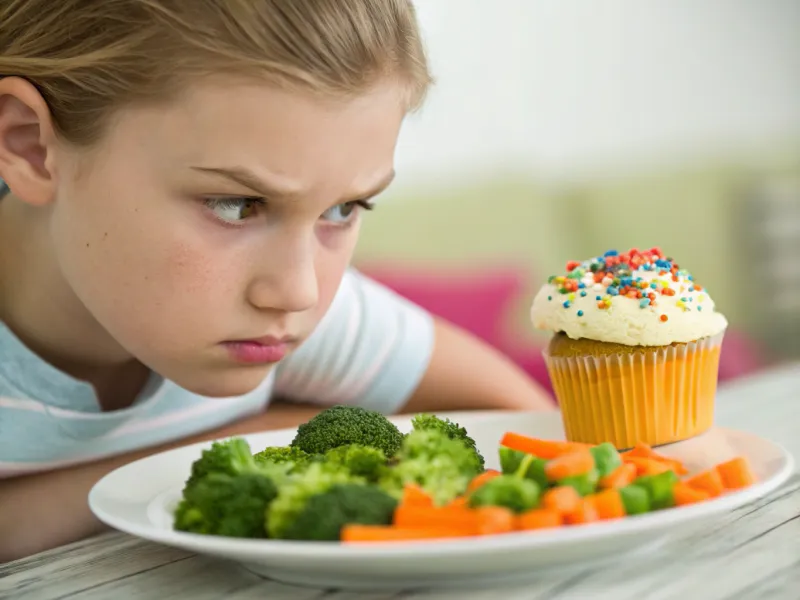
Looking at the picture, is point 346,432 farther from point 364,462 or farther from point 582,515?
point 582,515

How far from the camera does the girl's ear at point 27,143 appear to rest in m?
1.04

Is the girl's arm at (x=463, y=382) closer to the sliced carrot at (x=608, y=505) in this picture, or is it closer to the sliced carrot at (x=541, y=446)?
the sliced carrot at (x=541, y=446)

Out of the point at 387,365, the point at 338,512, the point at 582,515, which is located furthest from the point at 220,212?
the point at 387,365

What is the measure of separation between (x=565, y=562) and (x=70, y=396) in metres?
0.85

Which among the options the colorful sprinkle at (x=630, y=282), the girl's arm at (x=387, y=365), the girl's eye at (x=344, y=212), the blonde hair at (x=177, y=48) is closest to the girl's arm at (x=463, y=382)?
the girl's arm at (x=387, y=365)

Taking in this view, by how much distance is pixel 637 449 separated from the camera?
0.99 metres

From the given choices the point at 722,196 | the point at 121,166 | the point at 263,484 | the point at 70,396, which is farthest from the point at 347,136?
the point at 722,196

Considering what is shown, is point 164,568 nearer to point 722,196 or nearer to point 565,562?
point 565,562

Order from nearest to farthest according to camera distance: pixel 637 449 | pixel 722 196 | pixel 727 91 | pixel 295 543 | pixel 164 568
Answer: pixel 295 543, pixel 164 568, pixel 637 449, pixel 722 196, pixel 727 91

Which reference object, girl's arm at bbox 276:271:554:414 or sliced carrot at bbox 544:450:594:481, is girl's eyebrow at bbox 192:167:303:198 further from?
girl's arm at bbox 276:271:554:414

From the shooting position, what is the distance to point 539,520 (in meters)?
0.73

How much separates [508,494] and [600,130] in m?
3.00

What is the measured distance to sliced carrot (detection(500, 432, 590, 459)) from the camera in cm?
95

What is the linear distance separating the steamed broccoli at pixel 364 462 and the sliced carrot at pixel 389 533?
5.0 inches
